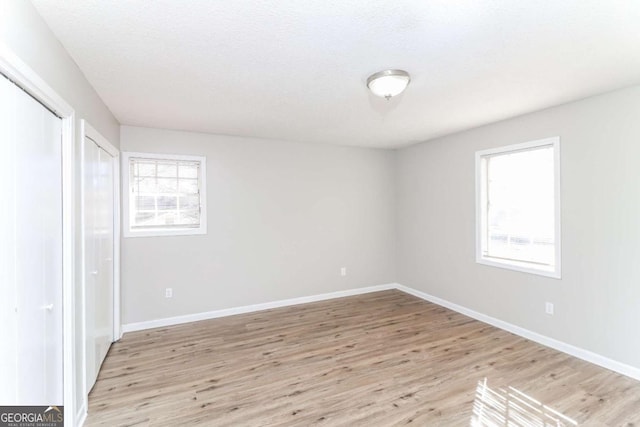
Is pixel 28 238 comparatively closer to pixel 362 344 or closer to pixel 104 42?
pixel 104 42

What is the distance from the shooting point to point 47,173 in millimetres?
1665

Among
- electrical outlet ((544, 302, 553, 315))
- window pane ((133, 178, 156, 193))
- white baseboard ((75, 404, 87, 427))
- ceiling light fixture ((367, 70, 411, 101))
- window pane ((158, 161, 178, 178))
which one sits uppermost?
ceiling light fixture ((367, 70, 411, 101))

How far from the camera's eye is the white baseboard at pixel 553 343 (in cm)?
265

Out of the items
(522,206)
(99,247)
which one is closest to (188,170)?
(99,247)

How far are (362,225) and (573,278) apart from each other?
2846mm

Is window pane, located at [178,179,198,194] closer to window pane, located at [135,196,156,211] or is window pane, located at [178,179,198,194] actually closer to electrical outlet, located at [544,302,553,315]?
window pane, located at [135,196,156,211]

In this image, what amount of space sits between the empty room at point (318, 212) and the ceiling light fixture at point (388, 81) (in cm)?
2

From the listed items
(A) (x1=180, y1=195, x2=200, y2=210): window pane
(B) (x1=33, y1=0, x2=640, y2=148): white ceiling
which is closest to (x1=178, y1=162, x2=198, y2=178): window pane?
(A) (x1=180, y1=195, x2=200, y2=210): window pane

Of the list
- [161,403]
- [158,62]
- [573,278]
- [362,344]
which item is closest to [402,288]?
[362,344]

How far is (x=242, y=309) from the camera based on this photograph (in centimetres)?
430

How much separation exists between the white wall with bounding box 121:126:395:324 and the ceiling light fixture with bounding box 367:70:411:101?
2412 mm

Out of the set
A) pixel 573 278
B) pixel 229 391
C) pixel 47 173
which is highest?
pixel 47 173

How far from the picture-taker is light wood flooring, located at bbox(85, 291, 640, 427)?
2.15 m

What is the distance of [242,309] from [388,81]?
349 centimetres
